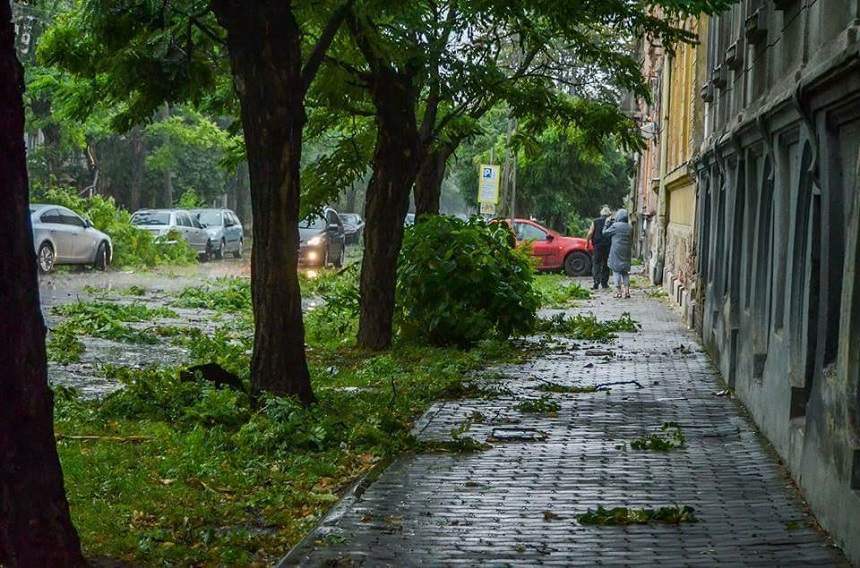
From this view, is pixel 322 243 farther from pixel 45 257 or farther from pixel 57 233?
pixel 45 257

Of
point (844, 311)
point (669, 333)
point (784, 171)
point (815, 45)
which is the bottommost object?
point (669, 333)

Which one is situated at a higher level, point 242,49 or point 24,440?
point 242,49

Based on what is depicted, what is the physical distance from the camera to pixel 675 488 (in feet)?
32.3

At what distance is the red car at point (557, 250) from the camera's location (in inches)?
1666

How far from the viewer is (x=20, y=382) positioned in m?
6.44

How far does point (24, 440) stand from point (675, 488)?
483 centimetres

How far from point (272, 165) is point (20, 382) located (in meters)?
5.94

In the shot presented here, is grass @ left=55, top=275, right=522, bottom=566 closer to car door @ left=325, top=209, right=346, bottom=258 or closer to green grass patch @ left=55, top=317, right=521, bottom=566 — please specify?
green grass patch @ left=55, top=317, right=521, bottom=566

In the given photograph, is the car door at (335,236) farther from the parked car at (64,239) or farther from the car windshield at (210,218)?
the parked car at (64,239)

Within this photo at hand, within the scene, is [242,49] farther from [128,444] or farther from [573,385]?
[573,385]

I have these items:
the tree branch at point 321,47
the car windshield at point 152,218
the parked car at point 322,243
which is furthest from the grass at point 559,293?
the tree branch at point 321,47

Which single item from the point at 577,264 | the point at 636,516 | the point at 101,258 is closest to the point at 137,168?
the point at 101,258

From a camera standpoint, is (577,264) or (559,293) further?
(577,264)

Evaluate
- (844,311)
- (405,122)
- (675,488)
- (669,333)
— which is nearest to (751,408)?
(675,488)
